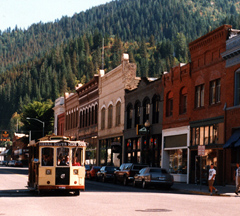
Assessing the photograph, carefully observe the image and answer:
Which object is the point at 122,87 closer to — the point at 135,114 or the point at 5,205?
the point at 135,114

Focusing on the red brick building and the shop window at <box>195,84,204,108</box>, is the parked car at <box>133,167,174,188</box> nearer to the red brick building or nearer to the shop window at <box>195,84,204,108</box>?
the red brick building

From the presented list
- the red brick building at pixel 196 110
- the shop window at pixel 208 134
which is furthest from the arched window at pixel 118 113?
the shop window at pixel 208 134

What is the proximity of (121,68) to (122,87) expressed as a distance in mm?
2132

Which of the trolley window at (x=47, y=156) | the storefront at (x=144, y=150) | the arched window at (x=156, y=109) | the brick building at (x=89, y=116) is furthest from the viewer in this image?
the brick building at (x=89, y=116)

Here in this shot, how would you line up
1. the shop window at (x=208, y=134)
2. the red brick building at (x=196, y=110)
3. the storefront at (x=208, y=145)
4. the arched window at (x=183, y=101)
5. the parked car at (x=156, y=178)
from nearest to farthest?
the parked car at (x=156, y=178), the storefront at (x=208, y=145), the shop window at (x=208, y=134), the red brick building at (x=196, y=110), the arched window at (x=183, y=101)

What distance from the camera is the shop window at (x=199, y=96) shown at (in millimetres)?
41028

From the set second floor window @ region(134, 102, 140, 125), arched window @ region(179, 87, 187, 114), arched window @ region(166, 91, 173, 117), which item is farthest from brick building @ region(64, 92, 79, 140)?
arched window @ region(179, 87, 187, 114)

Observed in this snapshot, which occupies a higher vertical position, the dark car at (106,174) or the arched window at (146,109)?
the arched window at (146,109)

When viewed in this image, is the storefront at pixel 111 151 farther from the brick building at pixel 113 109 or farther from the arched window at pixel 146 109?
the arched window at pixel 146 109

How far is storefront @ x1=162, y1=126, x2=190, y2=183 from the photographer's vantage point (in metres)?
42.7

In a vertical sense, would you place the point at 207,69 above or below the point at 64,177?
above

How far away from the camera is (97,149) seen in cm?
6700

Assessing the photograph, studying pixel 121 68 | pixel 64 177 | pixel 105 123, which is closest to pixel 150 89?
pixel 121 68

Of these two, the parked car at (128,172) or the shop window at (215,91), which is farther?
the shop window at (215,91)
